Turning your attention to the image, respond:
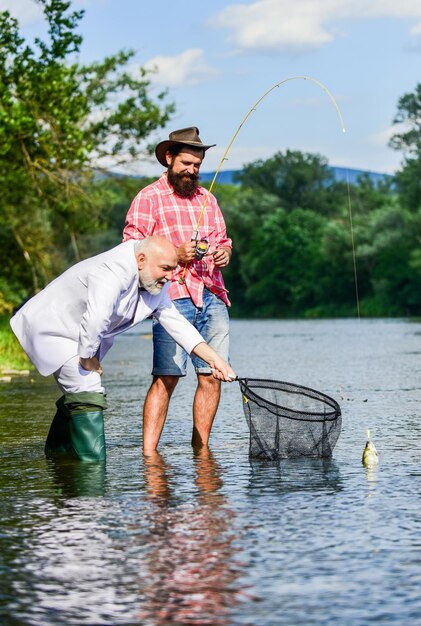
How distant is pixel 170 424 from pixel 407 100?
83.7 m

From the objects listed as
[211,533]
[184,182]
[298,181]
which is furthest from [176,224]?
[298,181]

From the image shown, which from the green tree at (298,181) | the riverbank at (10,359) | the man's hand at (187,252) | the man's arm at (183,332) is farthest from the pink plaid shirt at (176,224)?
the green tree at (298,181)

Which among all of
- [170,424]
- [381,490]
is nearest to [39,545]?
Answer: [381,490]

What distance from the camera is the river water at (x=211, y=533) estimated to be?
Answer: 468cm

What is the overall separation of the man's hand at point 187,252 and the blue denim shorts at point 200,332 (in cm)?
47

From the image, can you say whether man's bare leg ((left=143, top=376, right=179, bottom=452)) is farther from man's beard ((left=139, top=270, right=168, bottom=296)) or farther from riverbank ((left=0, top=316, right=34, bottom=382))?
riverbank ((left=0, top=316, right=34, bottom=382))

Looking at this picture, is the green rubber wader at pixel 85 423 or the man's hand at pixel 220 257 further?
the man's hand at pixel 220 257

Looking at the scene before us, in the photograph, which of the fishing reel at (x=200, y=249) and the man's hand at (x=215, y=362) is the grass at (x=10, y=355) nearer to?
the fishing reel at (x=200, y=249)

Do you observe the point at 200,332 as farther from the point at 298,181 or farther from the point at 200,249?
the point at 298,181

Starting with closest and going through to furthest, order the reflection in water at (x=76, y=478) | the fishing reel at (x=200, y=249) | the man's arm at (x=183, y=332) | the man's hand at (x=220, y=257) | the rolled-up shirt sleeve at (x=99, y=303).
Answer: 1. the reflection in water at (x=76, y=478)
2. the rolled-up shirt sleeve at (x=99, y=303)
3. the man's arm at (x=183, y=332)
4. the fishing reel at (x=200, y=249)
5. the man's hand at (x=220, y=257)

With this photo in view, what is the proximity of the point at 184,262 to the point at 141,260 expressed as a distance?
102 cm

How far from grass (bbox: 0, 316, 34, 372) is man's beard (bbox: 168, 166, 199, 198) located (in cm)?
1047

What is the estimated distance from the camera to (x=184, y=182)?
29.8 feet

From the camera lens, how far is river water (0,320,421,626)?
4.68m
